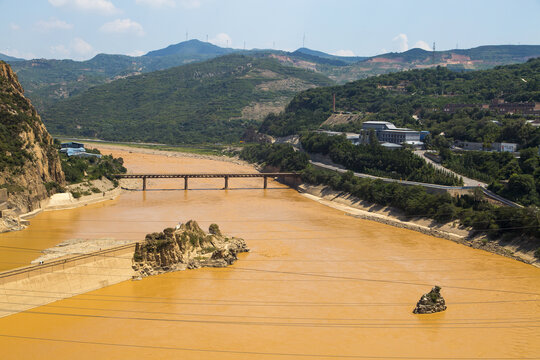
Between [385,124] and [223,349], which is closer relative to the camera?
[223,349]

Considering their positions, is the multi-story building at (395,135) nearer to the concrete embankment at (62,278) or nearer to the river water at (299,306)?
the river water at (299,306)

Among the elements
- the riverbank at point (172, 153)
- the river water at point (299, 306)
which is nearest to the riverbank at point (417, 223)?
the river water at point (299, 306)

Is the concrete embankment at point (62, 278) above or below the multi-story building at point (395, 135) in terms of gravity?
below

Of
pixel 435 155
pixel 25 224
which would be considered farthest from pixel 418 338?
pixel 435 155

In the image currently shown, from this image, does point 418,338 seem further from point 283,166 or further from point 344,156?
point 283,166

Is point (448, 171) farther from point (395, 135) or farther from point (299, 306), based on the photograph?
point (299, 306)

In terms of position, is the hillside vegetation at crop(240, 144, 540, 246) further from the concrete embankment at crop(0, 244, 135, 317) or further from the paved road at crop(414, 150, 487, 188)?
the concrete embankment at crop(0, 244, 135, 317)
